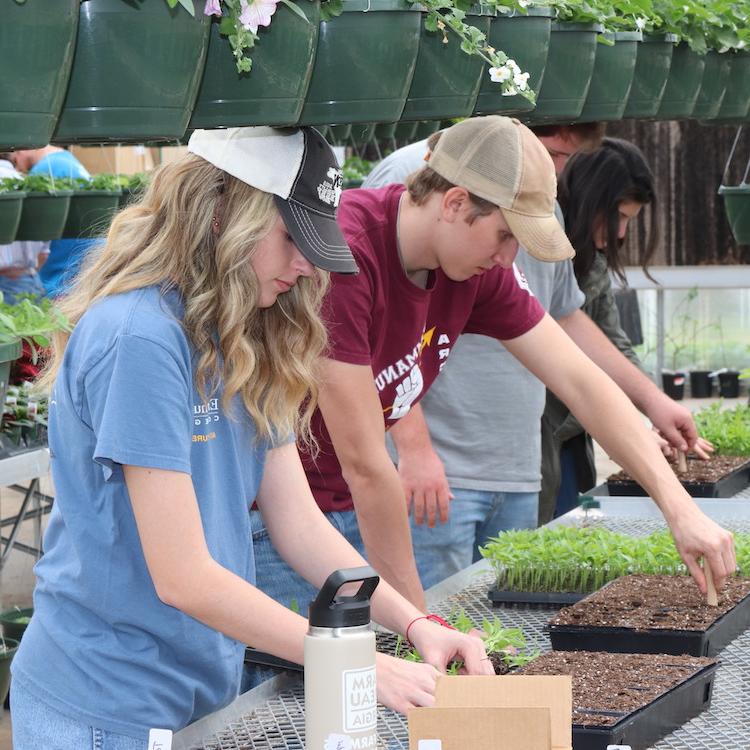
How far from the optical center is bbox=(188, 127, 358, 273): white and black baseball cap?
1398 mm

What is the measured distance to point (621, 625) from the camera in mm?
1789

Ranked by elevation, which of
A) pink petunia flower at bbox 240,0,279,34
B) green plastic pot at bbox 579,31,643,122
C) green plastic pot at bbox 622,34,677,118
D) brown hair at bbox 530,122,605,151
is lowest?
pink petunia flower at bbox 240,0,279,34

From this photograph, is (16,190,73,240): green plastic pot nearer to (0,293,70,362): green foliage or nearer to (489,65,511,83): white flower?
(0,293,70,362): green foliage

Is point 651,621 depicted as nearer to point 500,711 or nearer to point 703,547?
point 703,547

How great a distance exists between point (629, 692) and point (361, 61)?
80 centimetres

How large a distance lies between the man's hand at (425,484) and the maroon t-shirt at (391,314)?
0.14m

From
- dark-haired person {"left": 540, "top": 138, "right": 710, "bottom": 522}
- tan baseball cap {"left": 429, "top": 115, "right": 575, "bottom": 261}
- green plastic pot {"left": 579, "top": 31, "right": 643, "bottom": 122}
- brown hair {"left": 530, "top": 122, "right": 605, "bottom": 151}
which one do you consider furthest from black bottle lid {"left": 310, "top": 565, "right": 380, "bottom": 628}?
dark-haired person {"left": 540, "top": 138, "right": 710, "bottom": 522}

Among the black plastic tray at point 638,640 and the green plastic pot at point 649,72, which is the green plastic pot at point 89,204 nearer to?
the green plastic pot at point 649,72

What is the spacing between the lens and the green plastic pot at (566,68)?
1818 mm

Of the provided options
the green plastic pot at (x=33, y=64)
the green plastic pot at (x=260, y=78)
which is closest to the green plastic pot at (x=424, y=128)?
the green plastic pot at (x=260, y=78)

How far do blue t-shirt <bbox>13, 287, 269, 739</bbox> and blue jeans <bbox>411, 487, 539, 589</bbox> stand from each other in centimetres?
114

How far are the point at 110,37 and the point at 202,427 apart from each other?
1.61ft

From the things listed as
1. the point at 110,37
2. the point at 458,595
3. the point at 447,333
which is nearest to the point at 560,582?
the point at 458,595

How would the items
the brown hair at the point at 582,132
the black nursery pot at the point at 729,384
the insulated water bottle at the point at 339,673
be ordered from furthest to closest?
the black nursery pot at the point at 729,384, the brown hair at the point at 582,132, the insulated water bottle at the point at 339,673
